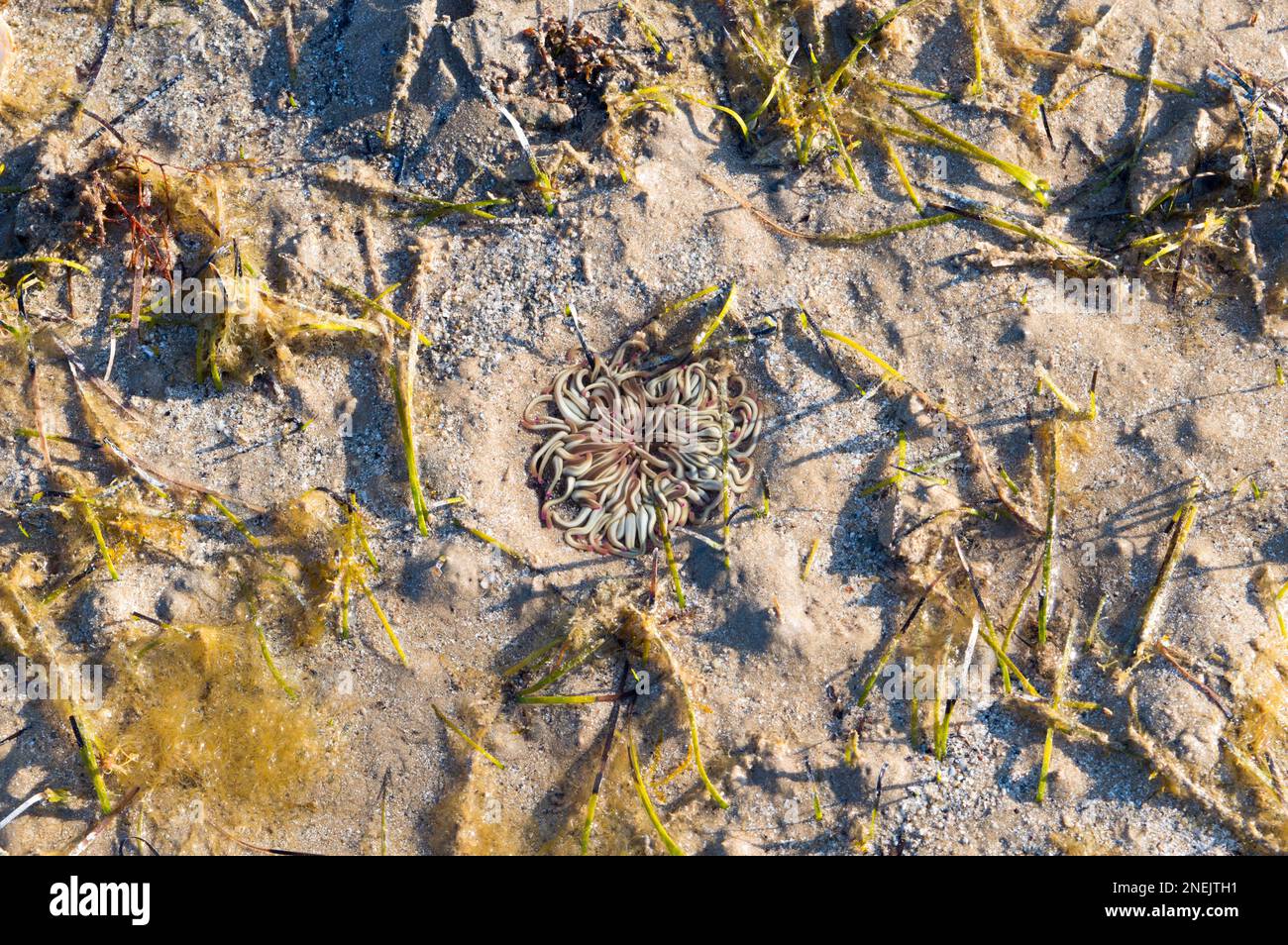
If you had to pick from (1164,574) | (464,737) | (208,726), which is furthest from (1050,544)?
(208,726)

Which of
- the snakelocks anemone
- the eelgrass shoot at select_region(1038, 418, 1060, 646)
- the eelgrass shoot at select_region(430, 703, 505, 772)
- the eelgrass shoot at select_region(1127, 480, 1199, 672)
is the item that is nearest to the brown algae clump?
the eelgrass shoot at select_region(430, 703, 505, 772)

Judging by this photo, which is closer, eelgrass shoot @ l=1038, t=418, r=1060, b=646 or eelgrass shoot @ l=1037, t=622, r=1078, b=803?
eelgrass shoot @ l=1037, t=622, r=1078, b=803

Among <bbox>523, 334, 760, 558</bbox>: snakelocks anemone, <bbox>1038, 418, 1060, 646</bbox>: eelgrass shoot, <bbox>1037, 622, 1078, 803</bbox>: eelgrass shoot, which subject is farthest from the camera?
<bbox>523, 334, 760, 558</bbox>: snakelocks anemone

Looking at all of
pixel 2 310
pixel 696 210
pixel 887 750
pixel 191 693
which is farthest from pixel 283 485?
pixel 887 750

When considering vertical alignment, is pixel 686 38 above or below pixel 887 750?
above

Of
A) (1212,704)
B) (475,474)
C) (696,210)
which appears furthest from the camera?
(696,210)

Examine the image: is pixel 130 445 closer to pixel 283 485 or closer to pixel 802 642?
pixel 283 485

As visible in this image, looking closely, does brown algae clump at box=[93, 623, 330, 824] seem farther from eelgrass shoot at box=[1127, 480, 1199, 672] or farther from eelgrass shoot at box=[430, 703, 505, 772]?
eelgrass shoot at box=[1127, 480, 1199, 672]

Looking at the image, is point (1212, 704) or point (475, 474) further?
point (475, 474)

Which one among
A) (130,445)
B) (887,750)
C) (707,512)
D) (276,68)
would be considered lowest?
(887,750)
